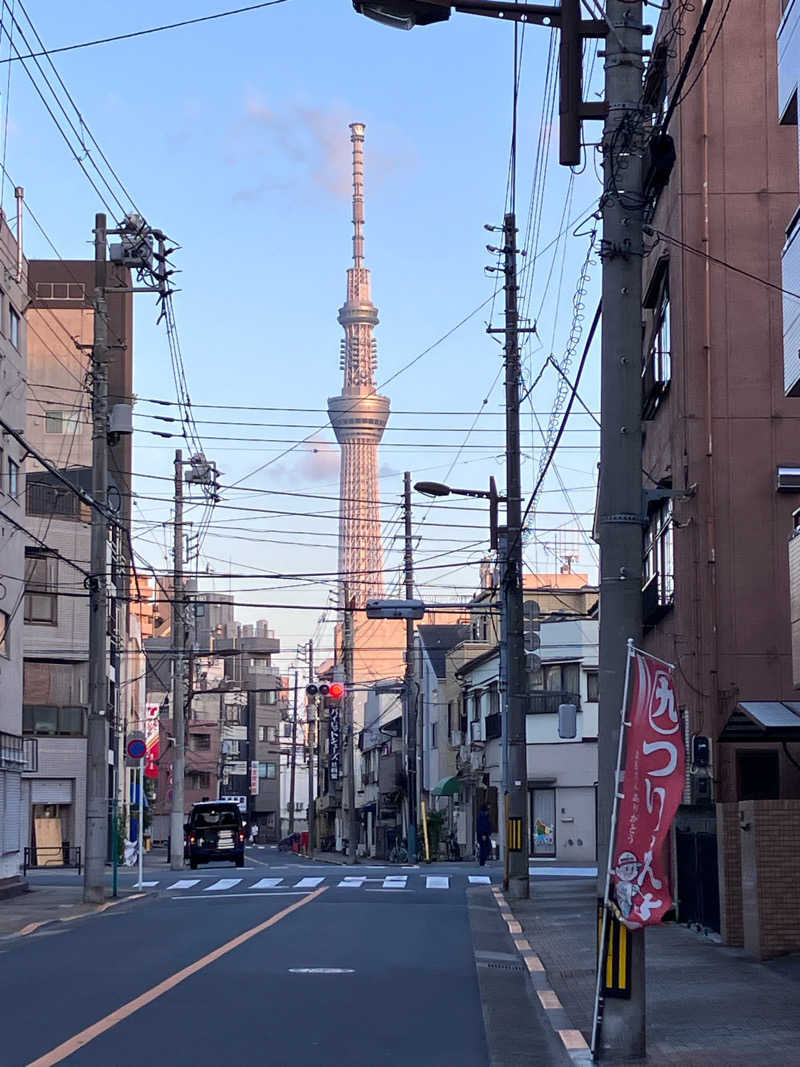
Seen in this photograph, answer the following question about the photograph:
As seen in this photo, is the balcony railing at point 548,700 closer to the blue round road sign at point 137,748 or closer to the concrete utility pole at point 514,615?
the concrete utility pole at point 514,615

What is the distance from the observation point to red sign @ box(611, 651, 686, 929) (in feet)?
33.2

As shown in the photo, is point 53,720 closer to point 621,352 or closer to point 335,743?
point 335,743

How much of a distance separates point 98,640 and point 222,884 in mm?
7920

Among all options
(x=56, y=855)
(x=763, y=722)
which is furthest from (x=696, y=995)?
(x=56, y=855)

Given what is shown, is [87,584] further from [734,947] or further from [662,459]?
[734,947]

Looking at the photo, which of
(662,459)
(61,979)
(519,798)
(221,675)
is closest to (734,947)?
(61,979)


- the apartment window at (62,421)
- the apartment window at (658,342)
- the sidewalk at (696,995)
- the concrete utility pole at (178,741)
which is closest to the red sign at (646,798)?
the sidewalk at (696,995)

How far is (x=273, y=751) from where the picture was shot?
121438mm

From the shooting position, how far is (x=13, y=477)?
35469 millimetres

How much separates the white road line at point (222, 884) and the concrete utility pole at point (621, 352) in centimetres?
2269

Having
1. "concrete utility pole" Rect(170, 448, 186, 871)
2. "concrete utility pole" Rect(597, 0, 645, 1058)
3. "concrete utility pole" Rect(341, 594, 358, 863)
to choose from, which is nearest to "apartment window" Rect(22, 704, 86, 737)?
"concrete utility pole" Rect(341, 594, 358, 863)

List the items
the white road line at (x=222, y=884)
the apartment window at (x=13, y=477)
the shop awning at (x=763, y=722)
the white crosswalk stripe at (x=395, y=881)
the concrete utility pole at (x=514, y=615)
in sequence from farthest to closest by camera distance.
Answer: the apartment window at (x=13, y=477) < the white road line at (x=222, y=884) < the white crosswalk stripe at (x=395, y=881) < the concrete utility pole at (x=514, y=615) < the shop awning at (x=763, y=722)

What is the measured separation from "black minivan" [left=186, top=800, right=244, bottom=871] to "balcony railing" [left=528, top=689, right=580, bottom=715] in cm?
1271

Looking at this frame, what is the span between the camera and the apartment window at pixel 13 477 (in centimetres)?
3516
